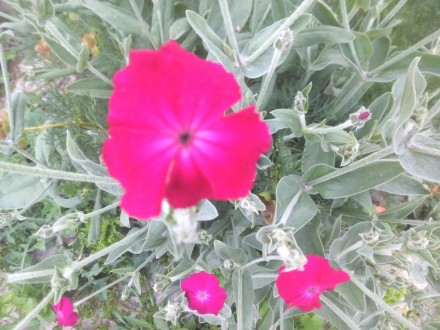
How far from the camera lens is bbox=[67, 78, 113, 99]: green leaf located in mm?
1448

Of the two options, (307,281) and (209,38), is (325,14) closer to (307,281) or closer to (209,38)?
(209,38)

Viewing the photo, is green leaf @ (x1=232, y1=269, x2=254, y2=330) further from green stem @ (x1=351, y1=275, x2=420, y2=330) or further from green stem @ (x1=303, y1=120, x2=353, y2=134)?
green stem @ (x1=303, y1=120, x2=353, y2=134)

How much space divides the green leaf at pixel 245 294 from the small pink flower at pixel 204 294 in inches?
2.4

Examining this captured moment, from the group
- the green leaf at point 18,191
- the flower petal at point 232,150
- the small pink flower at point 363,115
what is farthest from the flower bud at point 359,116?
the green leaf at point 18,191

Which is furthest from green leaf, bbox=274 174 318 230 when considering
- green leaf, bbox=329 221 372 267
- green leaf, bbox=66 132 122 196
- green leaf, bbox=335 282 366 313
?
green leaf, bbox=66 132 122 196

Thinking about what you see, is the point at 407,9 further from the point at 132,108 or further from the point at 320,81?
the point at 132,108

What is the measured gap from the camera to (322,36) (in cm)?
137

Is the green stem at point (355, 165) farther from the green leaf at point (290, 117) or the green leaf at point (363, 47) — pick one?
the green leaf at point (363, 47)

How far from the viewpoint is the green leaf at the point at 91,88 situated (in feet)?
4.75

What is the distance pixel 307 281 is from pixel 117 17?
108 centimetres

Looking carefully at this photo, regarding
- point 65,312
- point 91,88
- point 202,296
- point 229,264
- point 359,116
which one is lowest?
point 65,312

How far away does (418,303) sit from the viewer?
1.28 m

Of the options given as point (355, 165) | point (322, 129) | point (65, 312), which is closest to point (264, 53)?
point (322, 129)

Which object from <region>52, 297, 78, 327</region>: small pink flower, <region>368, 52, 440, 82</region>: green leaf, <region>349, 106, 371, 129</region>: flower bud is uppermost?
<region>368, 52, 440, 82</region>: green leaf
